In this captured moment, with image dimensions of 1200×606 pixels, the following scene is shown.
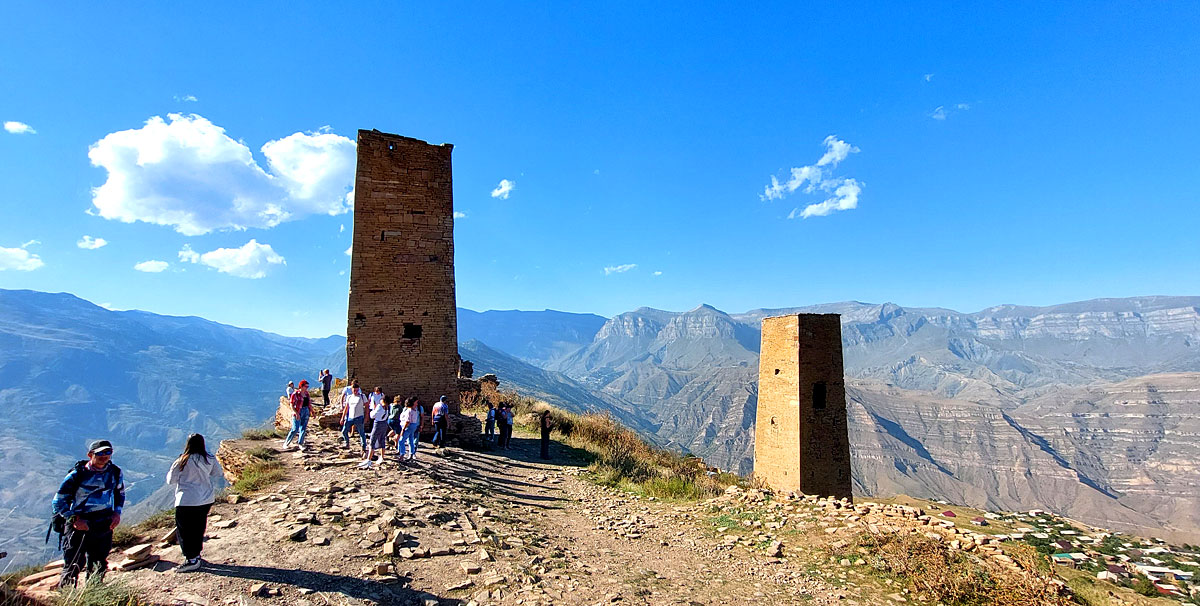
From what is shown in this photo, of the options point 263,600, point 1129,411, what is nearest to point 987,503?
point 1129,411

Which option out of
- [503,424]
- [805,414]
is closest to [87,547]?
[503,424]

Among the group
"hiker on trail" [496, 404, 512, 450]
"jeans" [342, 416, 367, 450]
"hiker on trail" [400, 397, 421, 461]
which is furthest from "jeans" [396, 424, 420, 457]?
"hiker on trail" [496, 404, 512, 450]

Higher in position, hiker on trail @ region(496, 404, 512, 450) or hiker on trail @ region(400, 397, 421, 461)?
hiker on trail @ region(400, 397, 421, 461)

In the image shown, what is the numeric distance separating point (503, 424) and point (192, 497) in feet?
32.8

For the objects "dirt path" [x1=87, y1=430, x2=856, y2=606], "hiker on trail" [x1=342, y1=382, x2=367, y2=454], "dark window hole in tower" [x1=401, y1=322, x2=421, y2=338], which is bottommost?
"dirt path" [x1=87, y1=430, x2=856, y2=606]

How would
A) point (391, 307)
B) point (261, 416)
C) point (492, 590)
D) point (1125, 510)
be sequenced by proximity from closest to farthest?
point (492, 590) < point (391, 307) < point (1125, 510) < point (261, 416)

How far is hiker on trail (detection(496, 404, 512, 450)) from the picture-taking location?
1535 cm

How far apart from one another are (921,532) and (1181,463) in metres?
237

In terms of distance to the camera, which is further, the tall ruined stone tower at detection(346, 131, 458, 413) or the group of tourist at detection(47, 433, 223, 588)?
the tall ruined stone tower at detection(346, 131, 458, 413)

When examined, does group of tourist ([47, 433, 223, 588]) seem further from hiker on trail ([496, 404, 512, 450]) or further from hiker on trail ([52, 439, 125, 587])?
hiker on trail ([496, 404, 512, 450])

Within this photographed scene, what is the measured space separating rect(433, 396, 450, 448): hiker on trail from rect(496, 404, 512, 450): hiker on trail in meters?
2.00

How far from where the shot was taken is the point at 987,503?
456 feet

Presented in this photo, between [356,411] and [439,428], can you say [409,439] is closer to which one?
[356,411]

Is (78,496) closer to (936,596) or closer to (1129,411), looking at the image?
(936,596)
